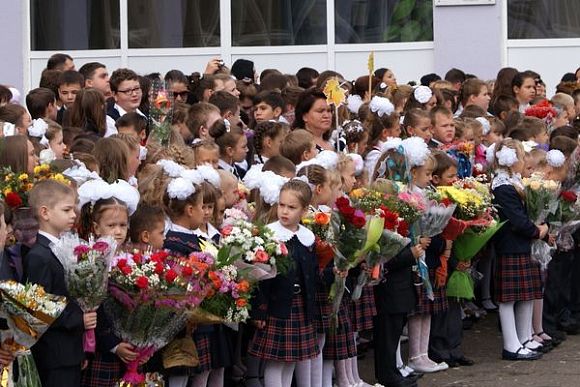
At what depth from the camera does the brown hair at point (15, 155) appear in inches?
328

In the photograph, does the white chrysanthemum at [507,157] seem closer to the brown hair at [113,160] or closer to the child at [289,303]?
the child at [289,303]

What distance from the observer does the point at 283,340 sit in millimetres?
8891

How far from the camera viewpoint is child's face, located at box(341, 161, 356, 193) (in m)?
10.0

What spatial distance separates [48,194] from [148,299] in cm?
79

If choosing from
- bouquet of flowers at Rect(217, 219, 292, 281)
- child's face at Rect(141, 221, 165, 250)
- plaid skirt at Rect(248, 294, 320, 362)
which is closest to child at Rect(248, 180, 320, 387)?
plaid skirt at Rect(248, 294, 320, 362)

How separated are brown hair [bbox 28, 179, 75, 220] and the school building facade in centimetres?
1169

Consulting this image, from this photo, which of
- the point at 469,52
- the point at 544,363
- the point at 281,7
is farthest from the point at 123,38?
the point at 544,363

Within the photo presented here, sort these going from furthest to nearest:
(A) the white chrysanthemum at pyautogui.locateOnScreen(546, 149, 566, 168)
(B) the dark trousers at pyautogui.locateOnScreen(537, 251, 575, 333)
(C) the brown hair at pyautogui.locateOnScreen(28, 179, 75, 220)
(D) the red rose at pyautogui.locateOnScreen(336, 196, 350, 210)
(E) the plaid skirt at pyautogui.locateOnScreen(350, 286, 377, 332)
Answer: (B) the dark trousers at pyautogui.locateOnScreen(537, 251, 575, 333), (A) the white chrysanthemum at pyautogui.locateOnScreen(546, 149, 566, 168), (E) the plaid skirt at pyautogui.locateOnScreen(350, 286, 377, 332), (D) the red rose at pyautogui.locateOnScreen(336, 196, 350, 210), (C) the brown hair at pyautogui.locateOnScreen(28, 179, 75, 220)

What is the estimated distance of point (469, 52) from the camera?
18.7 meters

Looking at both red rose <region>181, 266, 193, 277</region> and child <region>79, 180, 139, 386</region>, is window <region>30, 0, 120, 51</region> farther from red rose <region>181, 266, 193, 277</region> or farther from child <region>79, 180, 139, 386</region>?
red rose <region>181, 266, 193, 277</region>

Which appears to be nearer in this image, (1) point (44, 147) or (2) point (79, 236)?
(2) point (79, 236)

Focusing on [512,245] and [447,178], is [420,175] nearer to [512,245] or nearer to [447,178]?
[447,178]

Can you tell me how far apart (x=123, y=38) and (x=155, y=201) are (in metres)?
11.4

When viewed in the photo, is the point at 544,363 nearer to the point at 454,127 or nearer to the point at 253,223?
the point at 454,127
